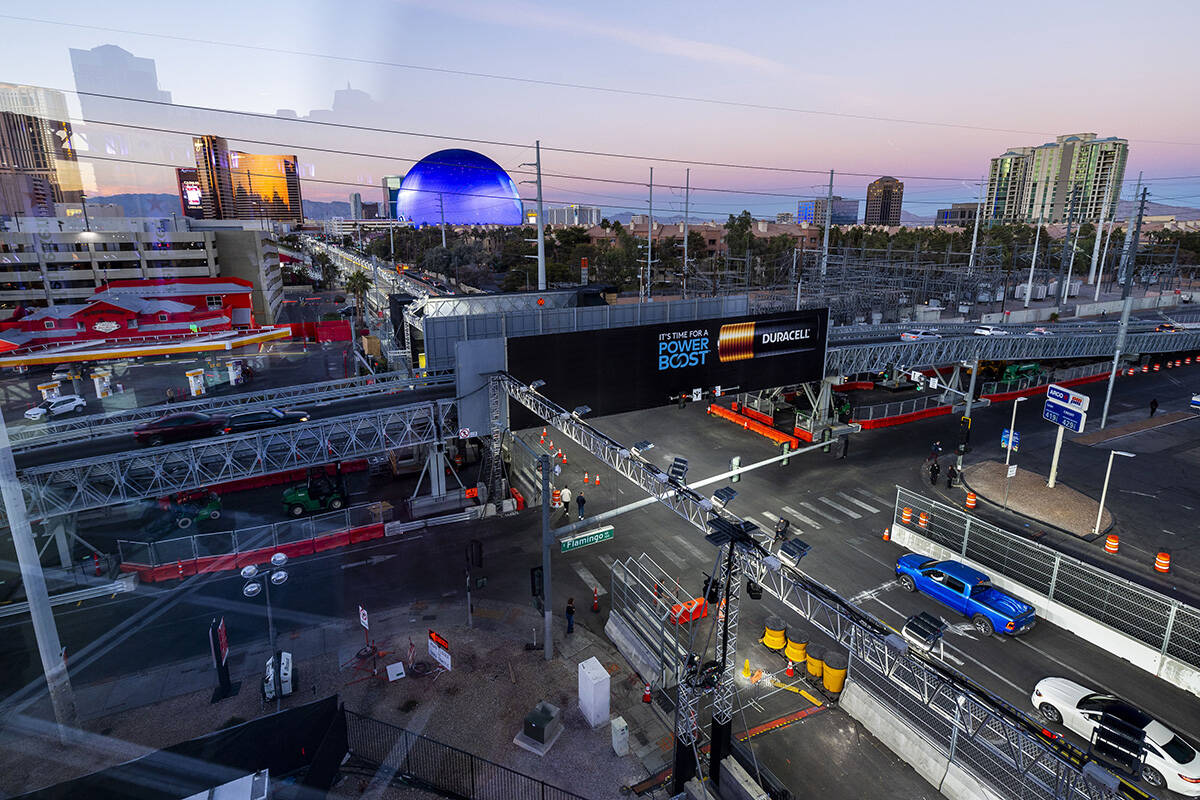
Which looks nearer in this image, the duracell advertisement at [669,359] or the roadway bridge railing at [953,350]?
the duracell advertisement at [669,359]

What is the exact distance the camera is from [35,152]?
29.0m

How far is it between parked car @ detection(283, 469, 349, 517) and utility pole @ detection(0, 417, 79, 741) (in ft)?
35.3

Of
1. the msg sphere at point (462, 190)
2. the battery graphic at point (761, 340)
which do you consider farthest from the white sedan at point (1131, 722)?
the msg sphere at point (462, 190)

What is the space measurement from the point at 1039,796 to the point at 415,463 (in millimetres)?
26822

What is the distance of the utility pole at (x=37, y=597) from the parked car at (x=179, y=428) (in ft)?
33.9

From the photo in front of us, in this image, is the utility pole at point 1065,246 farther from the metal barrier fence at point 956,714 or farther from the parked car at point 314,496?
the parked car at point 314,496

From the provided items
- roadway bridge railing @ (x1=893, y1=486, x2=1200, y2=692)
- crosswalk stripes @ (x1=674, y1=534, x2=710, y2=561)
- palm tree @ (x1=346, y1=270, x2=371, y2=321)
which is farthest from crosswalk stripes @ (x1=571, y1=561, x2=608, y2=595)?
palm tree @ (x1=346, y1=270, x2=371, y2=321)

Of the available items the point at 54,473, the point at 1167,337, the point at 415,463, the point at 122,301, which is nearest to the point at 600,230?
the point at 122,301

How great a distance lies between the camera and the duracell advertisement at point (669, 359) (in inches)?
1053

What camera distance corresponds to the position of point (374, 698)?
15.8 m

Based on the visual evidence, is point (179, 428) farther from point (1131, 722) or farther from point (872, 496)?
point (1131, 722)

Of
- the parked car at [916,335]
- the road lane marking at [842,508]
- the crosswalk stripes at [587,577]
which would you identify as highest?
the parked car at [916,335]

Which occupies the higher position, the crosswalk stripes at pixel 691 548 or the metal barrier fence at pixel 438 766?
the metal barrier fence at pixel 438 766

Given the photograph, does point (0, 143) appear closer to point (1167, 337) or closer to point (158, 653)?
point (158, 653)
